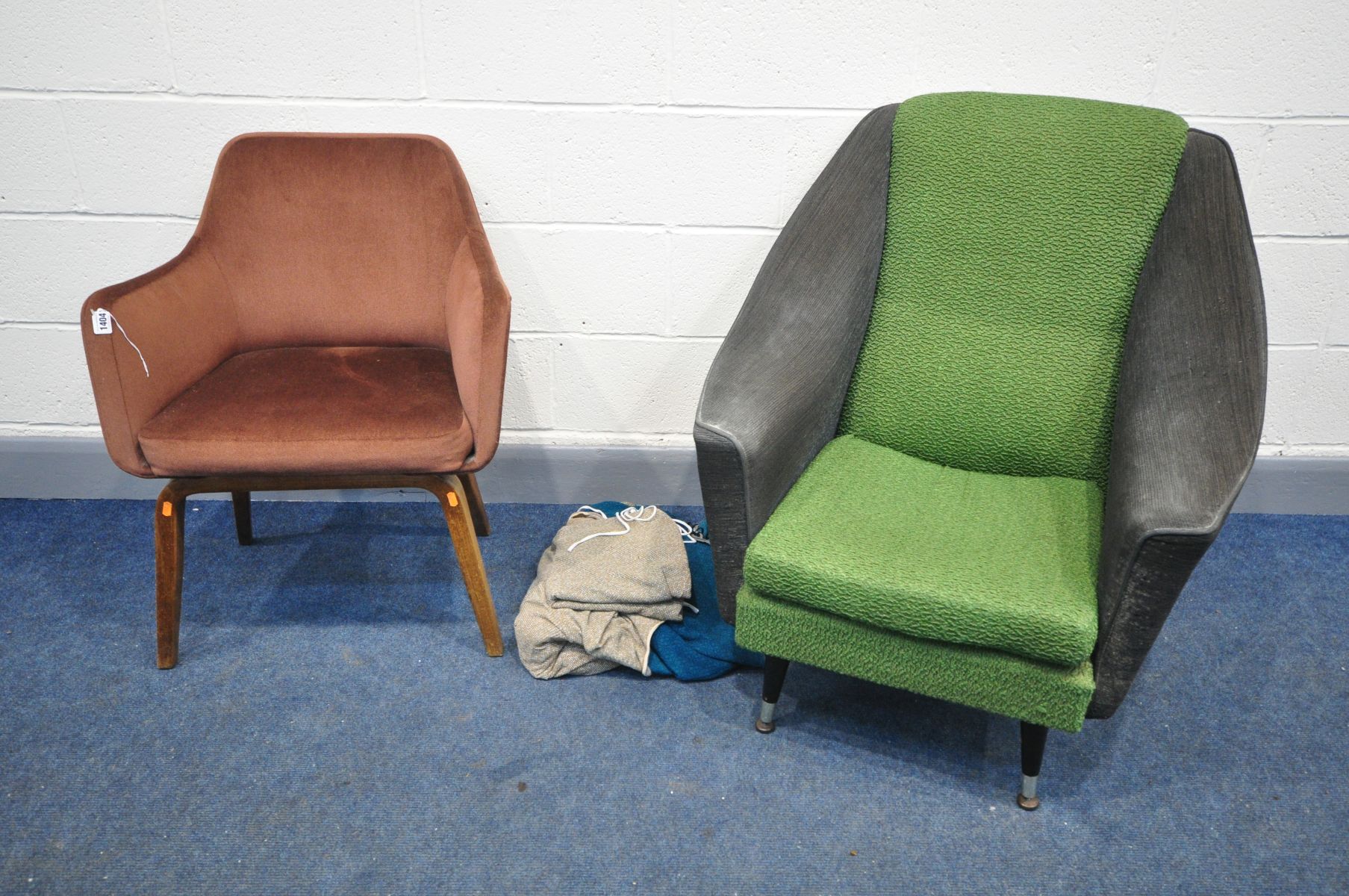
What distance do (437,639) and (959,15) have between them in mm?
1486

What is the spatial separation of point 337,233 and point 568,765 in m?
1.06

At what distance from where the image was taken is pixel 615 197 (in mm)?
1923

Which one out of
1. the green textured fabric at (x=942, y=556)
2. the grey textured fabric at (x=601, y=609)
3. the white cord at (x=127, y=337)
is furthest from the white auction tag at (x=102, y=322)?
the green textured fabric at (x=942, y=556)

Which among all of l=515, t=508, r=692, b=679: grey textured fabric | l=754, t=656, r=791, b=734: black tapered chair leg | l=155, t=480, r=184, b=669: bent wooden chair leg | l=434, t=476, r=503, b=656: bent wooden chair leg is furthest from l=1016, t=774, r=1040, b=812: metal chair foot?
l=155, t=480, r=184, b=669: bent wooden chair leg

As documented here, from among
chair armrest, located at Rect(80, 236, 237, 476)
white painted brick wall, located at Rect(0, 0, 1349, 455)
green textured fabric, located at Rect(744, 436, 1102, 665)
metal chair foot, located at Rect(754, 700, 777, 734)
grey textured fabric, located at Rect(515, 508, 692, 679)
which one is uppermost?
white painted brick wall, located at Rect(0, 0, 1349, 455)

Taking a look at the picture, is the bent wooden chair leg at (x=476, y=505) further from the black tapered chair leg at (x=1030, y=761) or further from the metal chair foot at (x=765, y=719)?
the black tapered chair leg at (x=1030, y=761)

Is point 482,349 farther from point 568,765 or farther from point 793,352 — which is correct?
point 568,765

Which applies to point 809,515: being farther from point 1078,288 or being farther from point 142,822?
point 142,822

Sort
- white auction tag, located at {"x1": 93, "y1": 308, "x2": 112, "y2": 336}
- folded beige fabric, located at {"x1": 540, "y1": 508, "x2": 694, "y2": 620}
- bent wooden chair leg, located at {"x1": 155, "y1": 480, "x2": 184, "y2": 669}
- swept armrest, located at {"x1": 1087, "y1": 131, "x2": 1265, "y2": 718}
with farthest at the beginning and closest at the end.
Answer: folded beige fabric, located at {"x1": 540, "y1": 508, "x2": 694, "y2": 620} < bent wooden chair leg, located at {"x1": 155, "y1": 480, "x2": 184, "y2": 669} < white auction tag, located at {"x1": 93, "y1": 308, "x2": 112, "y2": 336} < swept armrest, located at {"x1": 1087, "y1": 131, "x2": 1265, "y2": 718}

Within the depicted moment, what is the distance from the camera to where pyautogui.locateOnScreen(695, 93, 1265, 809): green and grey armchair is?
1258 millimetres

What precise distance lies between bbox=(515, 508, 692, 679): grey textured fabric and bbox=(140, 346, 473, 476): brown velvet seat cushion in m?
0.31

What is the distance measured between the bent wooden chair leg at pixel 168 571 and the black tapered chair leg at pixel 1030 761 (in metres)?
1.36

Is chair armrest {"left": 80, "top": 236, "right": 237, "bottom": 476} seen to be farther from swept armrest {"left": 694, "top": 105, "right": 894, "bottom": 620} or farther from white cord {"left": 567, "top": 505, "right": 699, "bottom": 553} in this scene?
swept armrest {"left": 694, "top": 105, "right": 894, "bottom": 620}

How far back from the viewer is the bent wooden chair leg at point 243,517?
1973 mm
